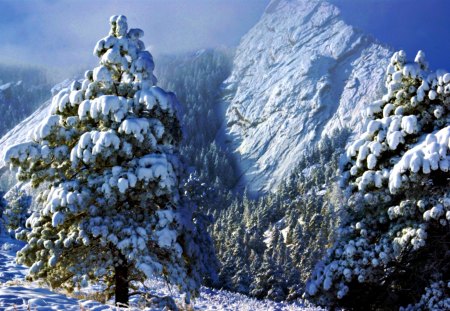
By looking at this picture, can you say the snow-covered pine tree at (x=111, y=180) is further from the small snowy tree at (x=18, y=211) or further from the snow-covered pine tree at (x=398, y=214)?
the small snowy tree at (x=18, y=211)

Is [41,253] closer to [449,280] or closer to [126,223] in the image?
[126,223]

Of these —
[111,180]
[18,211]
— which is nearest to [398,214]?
[111,180]

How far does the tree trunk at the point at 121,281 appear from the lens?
12643 mm

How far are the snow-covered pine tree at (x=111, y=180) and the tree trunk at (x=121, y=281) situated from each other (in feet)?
0.09

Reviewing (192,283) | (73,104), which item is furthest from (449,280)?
(73,104)

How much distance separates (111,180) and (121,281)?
3320 mm

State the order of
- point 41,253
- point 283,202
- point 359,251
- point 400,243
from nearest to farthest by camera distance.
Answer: point 41,253 → point 400,243 → point 359,251 → point 283,202

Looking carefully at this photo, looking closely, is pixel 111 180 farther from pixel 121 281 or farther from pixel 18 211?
pixel 18 211

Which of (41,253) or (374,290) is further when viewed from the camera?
(374,290)

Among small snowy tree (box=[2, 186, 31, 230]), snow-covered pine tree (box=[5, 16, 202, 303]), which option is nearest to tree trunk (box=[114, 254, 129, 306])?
snow-covered pine tree (box=[5, 16, 202, 303])

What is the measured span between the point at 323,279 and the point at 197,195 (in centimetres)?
925

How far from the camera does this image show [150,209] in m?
12.6

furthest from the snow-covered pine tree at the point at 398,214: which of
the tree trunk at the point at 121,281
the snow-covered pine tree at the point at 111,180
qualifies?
the tree trunk at the point at 121,281

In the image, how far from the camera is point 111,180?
452 inches
